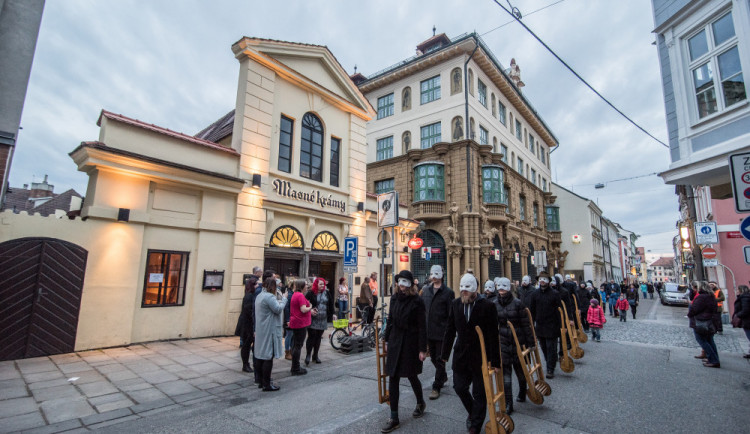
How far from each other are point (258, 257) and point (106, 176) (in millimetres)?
4409

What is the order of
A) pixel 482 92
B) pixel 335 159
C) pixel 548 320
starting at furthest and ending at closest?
pixel 482 92
pixel 335 159
pixel 548 320

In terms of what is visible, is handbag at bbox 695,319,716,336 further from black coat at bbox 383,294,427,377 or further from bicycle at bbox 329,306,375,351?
bicycle at bbox 329,306,375,351

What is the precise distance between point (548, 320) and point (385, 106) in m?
24.1

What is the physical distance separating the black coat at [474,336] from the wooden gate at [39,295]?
8345 millimetres

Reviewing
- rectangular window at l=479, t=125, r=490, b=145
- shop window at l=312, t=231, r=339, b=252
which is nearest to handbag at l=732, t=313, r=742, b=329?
shop window at l=312, t=231, r=339, b=252

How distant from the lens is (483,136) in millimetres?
25562

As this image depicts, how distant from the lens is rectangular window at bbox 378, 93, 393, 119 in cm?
2781

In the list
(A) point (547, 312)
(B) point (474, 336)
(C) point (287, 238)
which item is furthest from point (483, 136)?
(B) point (474, 336)

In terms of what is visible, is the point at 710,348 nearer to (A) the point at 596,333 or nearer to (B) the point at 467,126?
(A) the point at 596,333

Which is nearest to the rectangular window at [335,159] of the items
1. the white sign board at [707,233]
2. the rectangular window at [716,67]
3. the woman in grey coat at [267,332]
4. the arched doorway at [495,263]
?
the woman in grey coat at [267,332]

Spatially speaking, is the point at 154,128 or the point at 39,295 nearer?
the point at 39,295

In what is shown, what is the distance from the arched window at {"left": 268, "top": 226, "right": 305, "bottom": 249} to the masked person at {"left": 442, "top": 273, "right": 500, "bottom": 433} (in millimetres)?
8491

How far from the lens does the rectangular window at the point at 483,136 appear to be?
988 inches

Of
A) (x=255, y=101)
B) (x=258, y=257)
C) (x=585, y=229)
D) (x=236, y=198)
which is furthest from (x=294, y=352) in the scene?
(x=585, y=229)
